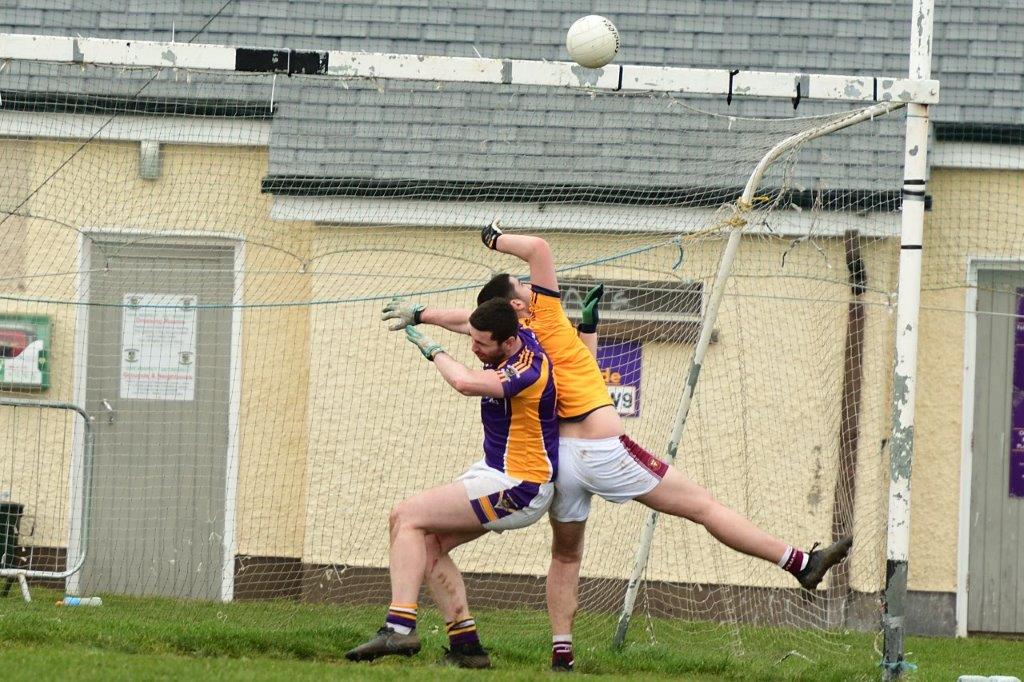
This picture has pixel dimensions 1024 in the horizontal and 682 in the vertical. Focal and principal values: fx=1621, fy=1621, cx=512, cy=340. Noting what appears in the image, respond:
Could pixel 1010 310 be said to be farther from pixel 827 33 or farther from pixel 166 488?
pixel 166 488

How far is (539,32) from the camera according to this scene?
1222 cm

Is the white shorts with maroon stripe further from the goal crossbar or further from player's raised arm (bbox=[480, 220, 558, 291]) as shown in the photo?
the goal crossbar

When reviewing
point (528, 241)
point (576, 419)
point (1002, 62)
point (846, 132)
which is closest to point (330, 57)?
point (528, 241)

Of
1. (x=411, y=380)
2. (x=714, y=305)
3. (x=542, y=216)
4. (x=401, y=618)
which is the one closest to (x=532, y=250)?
(x=714, y=305)

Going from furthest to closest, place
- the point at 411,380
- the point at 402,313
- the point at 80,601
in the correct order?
1. the point at 411,380
2. the point at 80,601
3. the point at 402,313

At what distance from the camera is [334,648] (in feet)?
27.9

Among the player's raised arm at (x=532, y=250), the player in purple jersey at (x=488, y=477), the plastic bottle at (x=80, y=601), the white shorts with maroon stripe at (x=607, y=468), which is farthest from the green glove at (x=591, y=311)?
the plastic bottle at (x=80, y=601)

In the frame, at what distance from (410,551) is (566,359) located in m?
1.24

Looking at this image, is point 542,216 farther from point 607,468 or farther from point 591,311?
point 607,468

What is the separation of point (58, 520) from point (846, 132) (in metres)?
6.23

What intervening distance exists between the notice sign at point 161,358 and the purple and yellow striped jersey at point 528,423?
443 centimetres

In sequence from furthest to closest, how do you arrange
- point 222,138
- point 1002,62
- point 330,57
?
point 1002,62 → point 222,138 → point 330,57

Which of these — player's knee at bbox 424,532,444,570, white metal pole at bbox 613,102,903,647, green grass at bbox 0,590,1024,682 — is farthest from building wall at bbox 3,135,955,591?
player's knee at bbox 424,532,444,570

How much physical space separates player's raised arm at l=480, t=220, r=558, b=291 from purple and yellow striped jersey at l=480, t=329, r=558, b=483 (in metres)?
0.43
